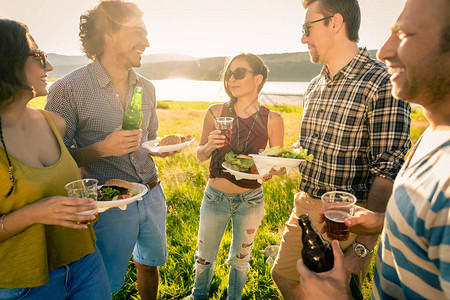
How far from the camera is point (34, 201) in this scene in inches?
78.1

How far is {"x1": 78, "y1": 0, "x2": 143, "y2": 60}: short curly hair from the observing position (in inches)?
123

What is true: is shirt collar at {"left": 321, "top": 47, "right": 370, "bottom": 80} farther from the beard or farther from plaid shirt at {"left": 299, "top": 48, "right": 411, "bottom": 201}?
the beard

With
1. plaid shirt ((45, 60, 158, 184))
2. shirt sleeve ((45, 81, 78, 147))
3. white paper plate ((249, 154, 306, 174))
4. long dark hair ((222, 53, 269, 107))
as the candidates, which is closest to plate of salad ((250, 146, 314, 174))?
white paper plate ((249, 154, 306, 174))

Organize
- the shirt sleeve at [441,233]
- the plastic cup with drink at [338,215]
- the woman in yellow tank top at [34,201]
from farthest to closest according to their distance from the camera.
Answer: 1. the plastic cup with drink at [338,215]
2. the woman in yellow tank top at [34,201]
3. the shirt sleeve at [441,233]

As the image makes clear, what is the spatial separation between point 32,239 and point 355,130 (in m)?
2.99

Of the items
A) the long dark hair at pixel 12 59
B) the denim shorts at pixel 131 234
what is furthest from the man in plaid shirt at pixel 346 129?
the long dark hair at pixel 12 59

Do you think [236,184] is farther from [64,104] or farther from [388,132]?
[64,104]

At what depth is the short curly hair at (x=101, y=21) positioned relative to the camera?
123 inches

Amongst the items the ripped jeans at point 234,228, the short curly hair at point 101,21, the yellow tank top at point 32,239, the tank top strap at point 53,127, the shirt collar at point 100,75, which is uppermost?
the short curly hair at point 101,21

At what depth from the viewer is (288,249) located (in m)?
3.24

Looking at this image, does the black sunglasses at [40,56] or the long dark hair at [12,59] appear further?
the black sunglasses at [40,56]

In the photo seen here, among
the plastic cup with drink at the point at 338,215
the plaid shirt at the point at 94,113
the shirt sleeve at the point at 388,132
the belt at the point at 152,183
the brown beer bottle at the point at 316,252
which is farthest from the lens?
the belt at the point at 152,183

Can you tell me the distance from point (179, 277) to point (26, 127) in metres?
3.14

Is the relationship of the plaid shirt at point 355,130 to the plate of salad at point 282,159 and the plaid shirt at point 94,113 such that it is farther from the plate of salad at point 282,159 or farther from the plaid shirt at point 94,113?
the plaid shirt at point 94,113
